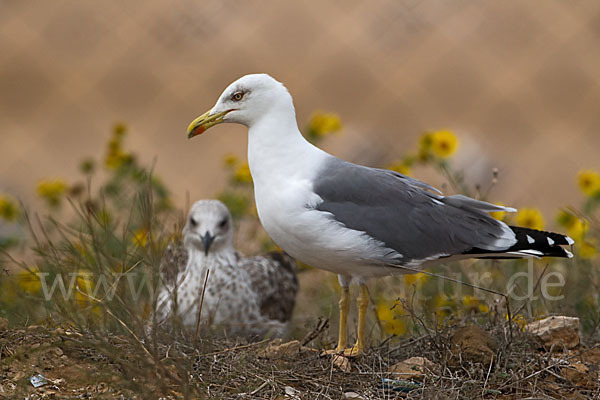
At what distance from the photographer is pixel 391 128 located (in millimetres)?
10758

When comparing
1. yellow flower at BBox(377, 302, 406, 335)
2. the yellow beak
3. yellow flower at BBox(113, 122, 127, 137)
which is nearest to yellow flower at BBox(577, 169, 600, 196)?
yellow flower at BBox(377, 302, 406, 335)

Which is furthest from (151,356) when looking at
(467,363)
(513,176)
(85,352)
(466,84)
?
A: (466,84)

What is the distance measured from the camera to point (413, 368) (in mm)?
3066

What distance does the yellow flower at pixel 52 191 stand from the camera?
5141mm

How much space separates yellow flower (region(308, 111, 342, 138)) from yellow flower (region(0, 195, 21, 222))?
1.79 meters

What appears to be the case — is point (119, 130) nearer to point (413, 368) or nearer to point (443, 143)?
point (443, 143)

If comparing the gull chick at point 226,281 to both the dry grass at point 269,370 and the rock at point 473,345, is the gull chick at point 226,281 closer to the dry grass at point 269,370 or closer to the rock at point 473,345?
the dry grass at point 269,370

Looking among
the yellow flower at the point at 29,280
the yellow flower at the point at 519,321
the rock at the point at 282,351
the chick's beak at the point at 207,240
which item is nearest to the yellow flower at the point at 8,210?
the yellow flower at the point at 29,280

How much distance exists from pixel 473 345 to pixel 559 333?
0.47 metres

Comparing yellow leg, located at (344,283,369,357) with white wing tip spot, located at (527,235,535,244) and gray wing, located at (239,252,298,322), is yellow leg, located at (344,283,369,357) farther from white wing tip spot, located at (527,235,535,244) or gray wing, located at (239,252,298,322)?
gray wing, located at (239,252,298,322)

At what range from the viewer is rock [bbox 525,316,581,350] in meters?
3.35

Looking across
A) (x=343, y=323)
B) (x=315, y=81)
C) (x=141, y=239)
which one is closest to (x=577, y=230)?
(x=343, y=323)

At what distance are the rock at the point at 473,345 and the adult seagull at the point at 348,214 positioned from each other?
320 millimetres

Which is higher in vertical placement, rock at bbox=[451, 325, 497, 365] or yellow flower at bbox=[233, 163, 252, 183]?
yellow flower at bbox=[233, 163, 252, 183]
